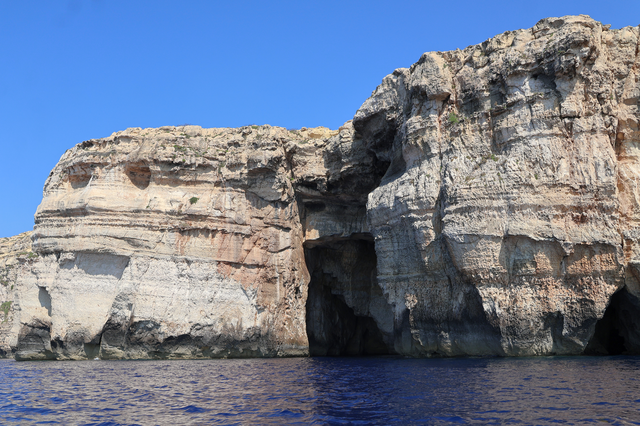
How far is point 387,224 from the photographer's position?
1026 inches

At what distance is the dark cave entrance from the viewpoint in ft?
112

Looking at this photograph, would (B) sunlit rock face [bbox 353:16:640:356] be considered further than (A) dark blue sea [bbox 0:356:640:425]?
Yes

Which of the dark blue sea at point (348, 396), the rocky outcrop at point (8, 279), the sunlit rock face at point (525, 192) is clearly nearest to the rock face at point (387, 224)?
the sunlit rock face at point (525, 192)

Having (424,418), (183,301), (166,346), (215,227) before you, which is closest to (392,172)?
(215,227)

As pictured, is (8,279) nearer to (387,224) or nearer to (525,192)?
(387,224)

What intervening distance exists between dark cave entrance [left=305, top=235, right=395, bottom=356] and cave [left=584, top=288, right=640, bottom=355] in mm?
12893

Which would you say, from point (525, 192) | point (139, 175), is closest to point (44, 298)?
point (139, 175)

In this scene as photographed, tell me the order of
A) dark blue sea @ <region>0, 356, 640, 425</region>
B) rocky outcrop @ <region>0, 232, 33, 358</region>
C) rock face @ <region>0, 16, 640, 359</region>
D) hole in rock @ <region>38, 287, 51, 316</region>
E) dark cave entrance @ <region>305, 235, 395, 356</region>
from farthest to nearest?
rocky outcrop @ <region>0, 232, 33, 358</region> < dark cave entrance @ <region>305, 235, 395, 356</region> < hole in rock @ <region>38, 287, 51, 316</region> < rock face @ <region>0, 16, 640, 359</region> < dark blue sea @ <region>0, 356, 640, 425</region>

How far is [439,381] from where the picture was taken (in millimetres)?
14328

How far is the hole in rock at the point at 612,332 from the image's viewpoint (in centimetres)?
2238

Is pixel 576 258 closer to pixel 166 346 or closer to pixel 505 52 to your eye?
pixel 505 52

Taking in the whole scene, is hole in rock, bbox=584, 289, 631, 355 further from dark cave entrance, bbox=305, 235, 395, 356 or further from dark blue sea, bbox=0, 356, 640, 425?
dark cave entrance, bbox=305, 235, 395, 356

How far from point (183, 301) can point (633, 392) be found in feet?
71.4

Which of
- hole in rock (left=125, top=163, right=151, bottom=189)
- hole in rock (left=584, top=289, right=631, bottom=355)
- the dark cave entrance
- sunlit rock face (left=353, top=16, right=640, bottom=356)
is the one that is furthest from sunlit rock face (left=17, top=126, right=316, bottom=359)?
hole in rock (left=584, top=289, right=631, bottom=355)
